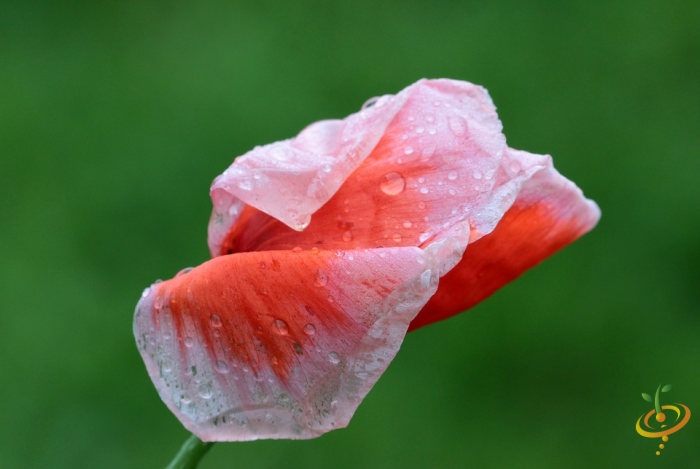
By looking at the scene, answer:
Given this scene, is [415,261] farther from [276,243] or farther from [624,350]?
[624,350]

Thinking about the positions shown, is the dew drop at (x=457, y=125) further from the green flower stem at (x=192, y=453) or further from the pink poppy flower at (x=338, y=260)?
the green flower stem at (x=192, y=453)

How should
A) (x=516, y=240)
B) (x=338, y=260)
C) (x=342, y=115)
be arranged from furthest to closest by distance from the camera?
(x=342, y=115)
(x=516, y=240)
(x=338, y=260)

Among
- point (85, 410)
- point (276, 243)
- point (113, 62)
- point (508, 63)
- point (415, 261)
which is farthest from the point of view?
point (113, 62)

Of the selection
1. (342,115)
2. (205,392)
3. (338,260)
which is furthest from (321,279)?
(342,115)

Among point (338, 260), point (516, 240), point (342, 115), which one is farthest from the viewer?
point (342, 115)

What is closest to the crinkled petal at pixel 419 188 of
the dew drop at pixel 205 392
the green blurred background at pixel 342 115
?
the dew drop at pixel 205 392

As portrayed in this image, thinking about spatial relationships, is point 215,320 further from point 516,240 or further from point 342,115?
point 342,115

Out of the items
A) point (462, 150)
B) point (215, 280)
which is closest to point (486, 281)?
point (462, 150)
